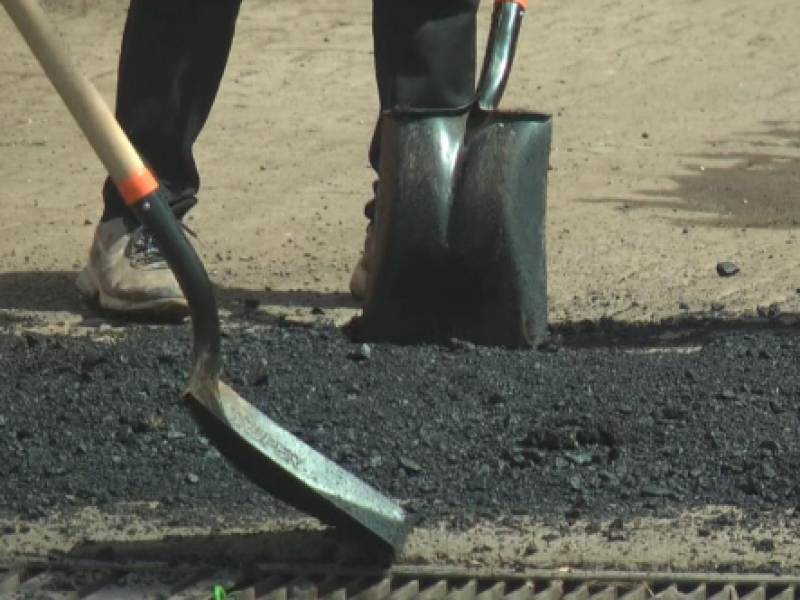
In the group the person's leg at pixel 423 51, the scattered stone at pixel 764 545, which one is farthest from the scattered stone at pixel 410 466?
the person's leg at pixel 423 51

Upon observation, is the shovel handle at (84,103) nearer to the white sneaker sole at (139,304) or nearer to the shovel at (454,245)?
the shovel at (454,245)

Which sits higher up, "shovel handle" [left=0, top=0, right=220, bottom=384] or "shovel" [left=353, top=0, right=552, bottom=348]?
"shovel handle" [left=0, top=0, right=220, bottom=384]

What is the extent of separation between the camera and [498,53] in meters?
4.77

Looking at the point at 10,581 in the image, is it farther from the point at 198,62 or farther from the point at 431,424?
the point at 198,62

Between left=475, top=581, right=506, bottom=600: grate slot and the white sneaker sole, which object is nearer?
left=475, top=581, right=506, bottom=600: grate slot

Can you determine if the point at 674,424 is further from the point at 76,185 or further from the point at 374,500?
the point at 76,185

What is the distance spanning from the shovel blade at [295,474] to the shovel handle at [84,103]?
0.38 m

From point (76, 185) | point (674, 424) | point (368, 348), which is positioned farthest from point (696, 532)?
point (76, 185)

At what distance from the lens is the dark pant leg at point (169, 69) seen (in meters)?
4.85

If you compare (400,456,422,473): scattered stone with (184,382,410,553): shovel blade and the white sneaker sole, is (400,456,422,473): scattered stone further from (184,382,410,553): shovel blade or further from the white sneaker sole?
the white sneaker sole

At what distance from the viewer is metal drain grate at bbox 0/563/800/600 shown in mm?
3260

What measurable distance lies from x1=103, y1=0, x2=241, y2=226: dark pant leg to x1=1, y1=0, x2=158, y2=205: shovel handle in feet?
5.02

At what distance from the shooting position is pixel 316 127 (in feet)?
23.5

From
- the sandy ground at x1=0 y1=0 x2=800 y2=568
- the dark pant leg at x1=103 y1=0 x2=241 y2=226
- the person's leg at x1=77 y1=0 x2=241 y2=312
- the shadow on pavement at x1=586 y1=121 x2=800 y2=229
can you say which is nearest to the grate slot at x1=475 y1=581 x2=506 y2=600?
the sandy ground at x1=0 y1=0 x2=800 y2=568
